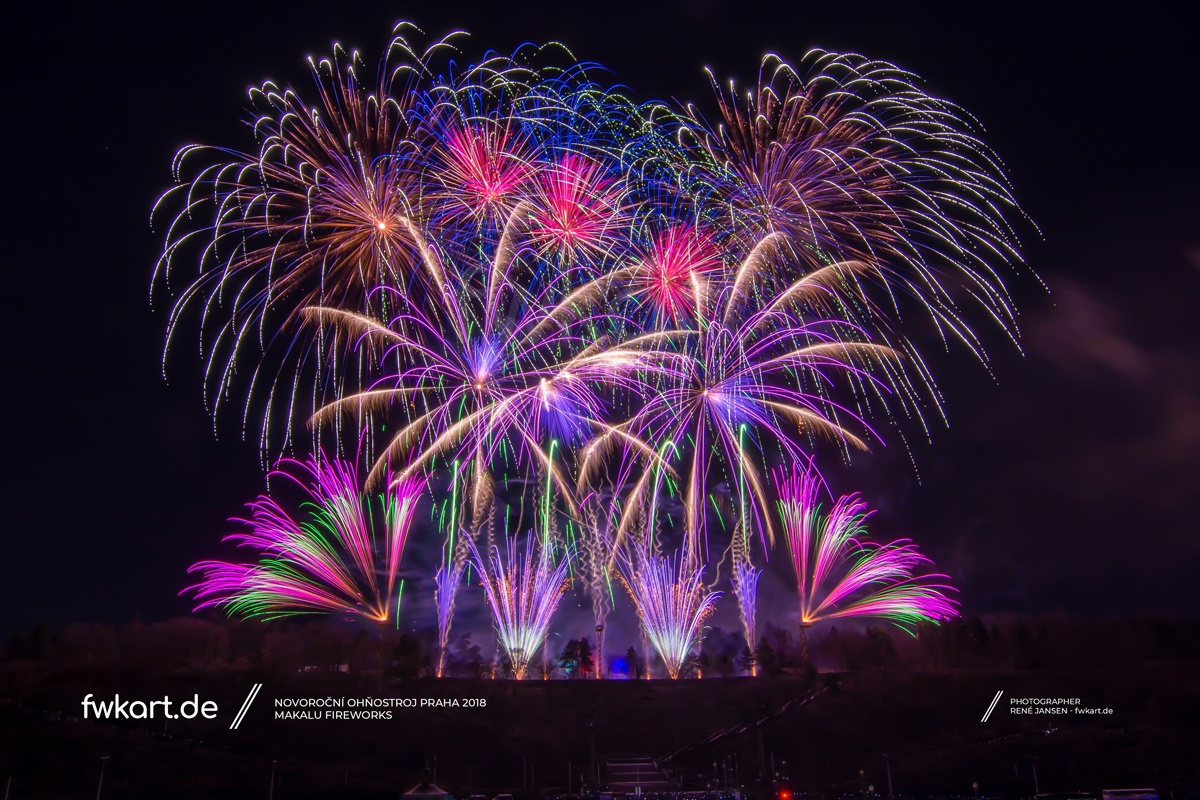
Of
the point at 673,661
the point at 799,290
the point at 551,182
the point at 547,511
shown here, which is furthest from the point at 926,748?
the point at 551,182

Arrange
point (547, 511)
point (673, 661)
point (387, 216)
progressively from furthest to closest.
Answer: point (673, 661)
point (547, 511)
point (387, 216)

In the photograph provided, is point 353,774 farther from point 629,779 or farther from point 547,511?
point 547,511

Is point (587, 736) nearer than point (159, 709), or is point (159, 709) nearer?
point (159, 709)
